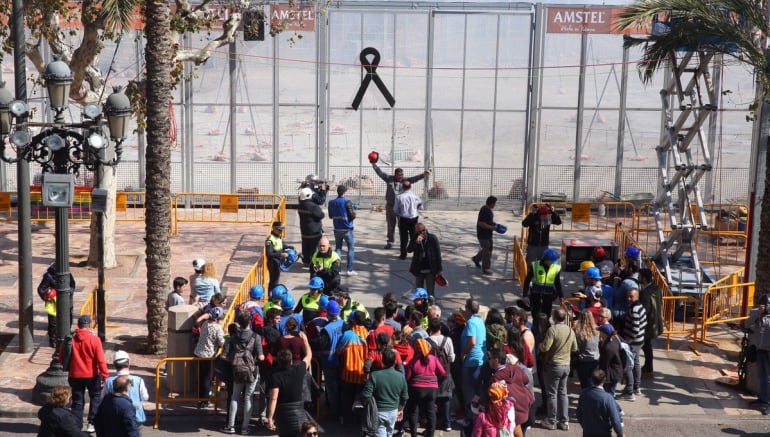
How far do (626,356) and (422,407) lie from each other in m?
2.91

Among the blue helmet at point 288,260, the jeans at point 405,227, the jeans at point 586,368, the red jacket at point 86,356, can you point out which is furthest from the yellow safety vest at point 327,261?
the jeans at point 586,368

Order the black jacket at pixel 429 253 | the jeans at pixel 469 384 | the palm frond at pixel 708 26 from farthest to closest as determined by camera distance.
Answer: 1. the black jacket at pixel 429 253
2. the palm frond at pixel 708 26
3. the jeans at pixel 469 384

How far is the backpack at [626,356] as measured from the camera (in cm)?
1375

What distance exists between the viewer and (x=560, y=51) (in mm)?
26219

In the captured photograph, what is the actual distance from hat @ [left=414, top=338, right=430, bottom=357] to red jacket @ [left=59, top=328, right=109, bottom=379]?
3.63 metres

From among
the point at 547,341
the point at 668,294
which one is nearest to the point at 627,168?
the point at 668,294

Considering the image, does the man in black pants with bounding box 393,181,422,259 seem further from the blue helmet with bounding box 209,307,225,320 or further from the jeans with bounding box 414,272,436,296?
the blue helmet with bounding box 209,307,225,320

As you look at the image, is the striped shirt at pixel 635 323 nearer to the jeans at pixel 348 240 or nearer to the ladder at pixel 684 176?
the ladder at pixel 684 176

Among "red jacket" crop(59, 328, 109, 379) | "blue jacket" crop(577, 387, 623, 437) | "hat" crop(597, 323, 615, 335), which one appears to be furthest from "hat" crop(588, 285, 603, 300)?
"red jacket" crop(59, 328, 109, 379)

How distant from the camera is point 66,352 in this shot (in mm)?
13023

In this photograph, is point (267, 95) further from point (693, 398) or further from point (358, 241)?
point (693, 398)

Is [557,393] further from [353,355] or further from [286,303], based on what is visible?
[286,303]

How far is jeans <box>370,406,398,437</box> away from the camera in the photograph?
1181 centimetres

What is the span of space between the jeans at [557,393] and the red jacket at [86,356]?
17.2 feet
